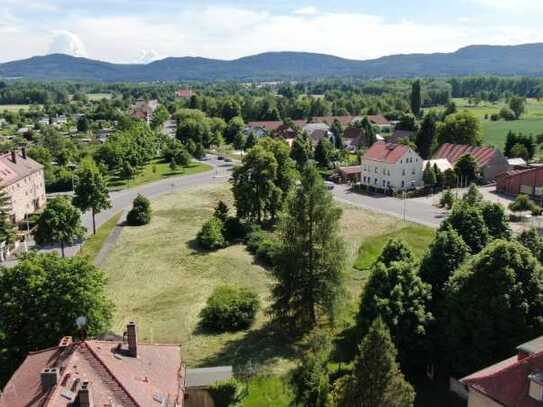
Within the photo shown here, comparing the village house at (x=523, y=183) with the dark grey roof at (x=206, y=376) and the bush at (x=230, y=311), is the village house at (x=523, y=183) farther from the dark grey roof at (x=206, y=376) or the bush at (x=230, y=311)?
the dark grey roof at (x=206, y=376)

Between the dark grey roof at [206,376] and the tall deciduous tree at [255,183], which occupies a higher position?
the tall deciduous tree at [255,183]

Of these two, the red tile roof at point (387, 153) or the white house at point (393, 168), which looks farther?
the red tile roof at point (387, 153)

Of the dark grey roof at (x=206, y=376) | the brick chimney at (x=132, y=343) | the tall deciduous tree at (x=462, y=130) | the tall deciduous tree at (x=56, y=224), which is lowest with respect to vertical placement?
the dark grey roof at (x=206, y=376)

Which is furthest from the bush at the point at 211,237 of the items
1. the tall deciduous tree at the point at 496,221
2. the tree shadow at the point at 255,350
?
the tall deciduous tree at the point at 496,221

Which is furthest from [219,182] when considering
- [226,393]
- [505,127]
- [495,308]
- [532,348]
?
[505,127]

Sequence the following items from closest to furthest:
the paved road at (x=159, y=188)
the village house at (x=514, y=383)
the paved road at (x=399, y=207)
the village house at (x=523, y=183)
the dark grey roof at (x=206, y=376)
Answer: the village house at (x=514, y=383), the dark grey roof at (x=206, y=376), the paved road at (x=399, y=207), the paved road at (x=159, y=188), the village house at (x=523, y=183)

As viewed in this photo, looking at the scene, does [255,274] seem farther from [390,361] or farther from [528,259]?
[390,361]

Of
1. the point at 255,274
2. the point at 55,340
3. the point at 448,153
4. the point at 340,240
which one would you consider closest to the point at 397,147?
the point at 448,153

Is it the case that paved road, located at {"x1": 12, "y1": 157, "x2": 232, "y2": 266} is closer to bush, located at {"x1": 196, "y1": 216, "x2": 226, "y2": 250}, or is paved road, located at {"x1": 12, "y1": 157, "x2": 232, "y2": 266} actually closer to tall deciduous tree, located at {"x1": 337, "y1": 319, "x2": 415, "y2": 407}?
bush, located at {"x1": 196, "y1": 216, "x2": 226, "y2": 250}
